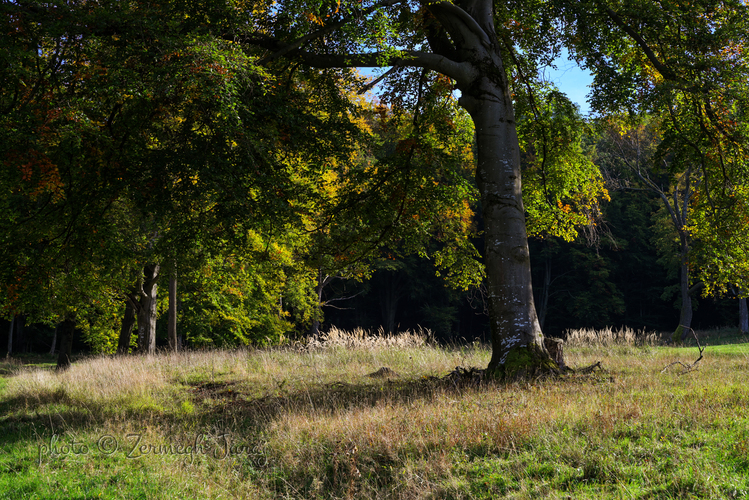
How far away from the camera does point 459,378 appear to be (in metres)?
8.20

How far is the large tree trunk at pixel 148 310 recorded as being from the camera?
1730 centimetres

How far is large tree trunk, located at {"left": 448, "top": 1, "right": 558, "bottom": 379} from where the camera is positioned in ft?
26.5

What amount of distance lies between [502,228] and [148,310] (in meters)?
14.1

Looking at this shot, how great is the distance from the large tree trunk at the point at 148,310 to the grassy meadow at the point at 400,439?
24.9 feet

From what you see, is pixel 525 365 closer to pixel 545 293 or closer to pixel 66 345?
pixel 66 345

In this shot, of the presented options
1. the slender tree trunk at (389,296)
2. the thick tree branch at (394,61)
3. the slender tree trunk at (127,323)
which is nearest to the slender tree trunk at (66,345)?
the slender tree trunk at (127,323)

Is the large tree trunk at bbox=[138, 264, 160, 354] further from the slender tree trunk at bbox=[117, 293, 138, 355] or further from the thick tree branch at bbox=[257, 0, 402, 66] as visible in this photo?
the thick tree branch at bbox=[257, 0, 402, 66]

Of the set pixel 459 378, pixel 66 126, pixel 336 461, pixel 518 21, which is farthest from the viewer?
pixel 518 21

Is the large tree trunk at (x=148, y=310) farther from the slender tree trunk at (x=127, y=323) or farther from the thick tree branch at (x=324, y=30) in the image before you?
the thick tree branch at (x=324, y=30)

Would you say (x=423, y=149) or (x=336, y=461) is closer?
(x=336, y=461)

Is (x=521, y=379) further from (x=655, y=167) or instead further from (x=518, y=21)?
(x=518, y=21)

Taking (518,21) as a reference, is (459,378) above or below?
below

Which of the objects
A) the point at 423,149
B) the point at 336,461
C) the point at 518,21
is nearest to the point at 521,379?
the point at 336,461

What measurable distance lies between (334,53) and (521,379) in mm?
6454
